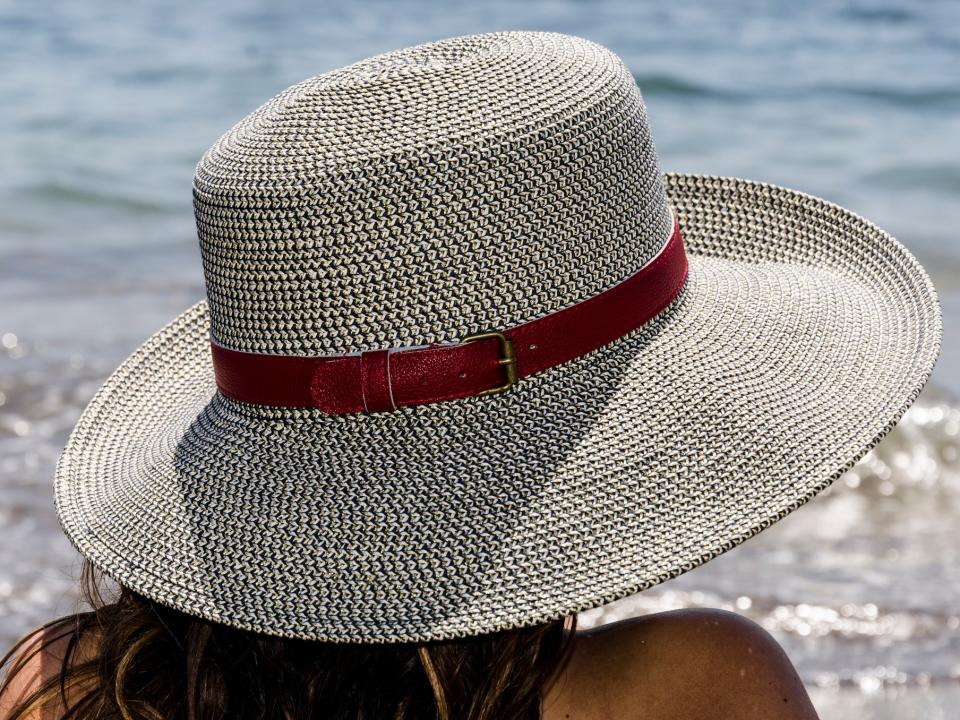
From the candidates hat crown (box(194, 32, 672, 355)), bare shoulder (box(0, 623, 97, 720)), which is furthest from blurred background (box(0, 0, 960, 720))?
hat crown (box(194, 32, 672, 355))

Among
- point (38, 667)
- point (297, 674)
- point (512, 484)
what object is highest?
point (512, 484)

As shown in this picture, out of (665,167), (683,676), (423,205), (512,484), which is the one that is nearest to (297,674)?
(512,484)

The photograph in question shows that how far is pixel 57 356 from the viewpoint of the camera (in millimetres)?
4746

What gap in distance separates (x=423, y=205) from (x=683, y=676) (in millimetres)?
662

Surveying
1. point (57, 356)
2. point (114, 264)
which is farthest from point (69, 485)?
point (114, 264)

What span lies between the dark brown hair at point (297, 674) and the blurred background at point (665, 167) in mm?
1362

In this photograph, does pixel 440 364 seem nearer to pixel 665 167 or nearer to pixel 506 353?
pixel 506 353

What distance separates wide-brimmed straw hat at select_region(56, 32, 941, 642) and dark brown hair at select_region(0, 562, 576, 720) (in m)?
0.14

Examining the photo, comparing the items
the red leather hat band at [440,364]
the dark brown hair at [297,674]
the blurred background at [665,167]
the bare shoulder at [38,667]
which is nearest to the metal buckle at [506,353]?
the red leather hat band at [440,364]

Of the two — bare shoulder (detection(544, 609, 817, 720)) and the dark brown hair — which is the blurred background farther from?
bare shoulder (detection(544, 609, 817, 720))

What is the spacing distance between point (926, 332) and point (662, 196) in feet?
1.30

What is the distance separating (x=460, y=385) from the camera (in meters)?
1.31

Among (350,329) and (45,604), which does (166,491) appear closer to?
(350,329)

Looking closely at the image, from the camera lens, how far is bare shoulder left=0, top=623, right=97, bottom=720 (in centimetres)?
149
